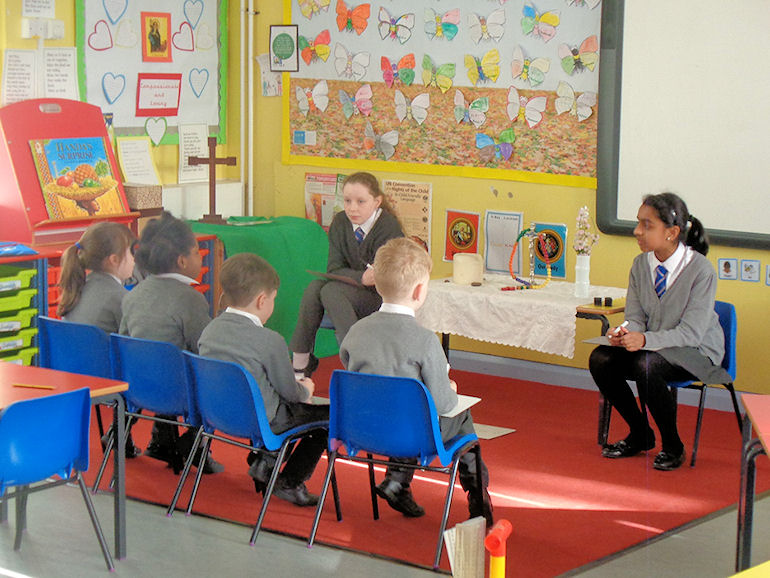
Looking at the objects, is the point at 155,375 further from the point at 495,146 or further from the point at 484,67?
the point at 484,67

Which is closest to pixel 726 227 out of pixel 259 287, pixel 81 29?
pixel 259 287

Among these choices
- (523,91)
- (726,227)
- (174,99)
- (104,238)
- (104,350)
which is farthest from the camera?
(174,99)

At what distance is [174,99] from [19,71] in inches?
47.9

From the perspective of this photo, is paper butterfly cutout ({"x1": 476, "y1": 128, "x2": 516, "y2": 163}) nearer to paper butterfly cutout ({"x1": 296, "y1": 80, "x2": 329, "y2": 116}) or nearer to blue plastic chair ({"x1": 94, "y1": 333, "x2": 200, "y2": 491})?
paper butterfly cutout ({"x1": 296, "y1": 80, "x2": 329, "y2": 116})

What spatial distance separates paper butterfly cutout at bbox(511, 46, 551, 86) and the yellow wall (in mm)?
584

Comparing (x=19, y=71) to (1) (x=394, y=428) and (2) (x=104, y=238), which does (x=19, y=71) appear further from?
(1) (x=394, y=428)

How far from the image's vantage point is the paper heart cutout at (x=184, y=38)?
23.2 feet

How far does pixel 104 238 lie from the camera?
4.65 meters

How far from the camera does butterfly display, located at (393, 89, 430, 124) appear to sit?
6.72m

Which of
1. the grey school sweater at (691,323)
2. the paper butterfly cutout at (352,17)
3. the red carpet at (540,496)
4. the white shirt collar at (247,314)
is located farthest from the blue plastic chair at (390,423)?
the paper butterfly cutout at (352,17)

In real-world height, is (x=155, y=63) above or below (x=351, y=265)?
above

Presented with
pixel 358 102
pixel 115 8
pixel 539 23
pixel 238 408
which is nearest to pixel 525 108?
pixel 539 23

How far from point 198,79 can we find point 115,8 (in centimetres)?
79

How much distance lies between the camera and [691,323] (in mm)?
4879
